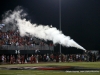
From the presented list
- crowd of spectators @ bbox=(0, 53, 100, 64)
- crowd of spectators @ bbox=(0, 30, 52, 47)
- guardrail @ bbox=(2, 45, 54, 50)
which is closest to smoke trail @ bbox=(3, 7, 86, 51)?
crowd of spectators @ bbox=(0, 30, 52, 47)

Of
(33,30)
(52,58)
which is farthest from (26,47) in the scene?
(52,58)

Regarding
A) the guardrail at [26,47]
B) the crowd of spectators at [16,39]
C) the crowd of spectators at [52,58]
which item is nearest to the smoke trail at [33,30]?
the crowd of spectators at [16,39]

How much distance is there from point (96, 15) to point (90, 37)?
465 cm

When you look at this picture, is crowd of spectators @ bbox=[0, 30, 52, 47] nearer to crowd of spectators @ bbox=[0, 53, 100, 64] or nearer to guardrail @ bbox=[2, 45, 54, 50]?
guardrail @ bbox=[2, 45, 54, 50]

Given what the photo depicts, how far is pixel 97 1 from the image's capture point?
5038cm

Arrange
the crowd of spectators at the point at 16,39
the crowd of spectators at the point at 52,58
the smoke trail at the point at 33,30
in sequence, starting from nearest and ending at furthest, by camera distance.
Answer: the crowd of spectators at the point at 52,58
the crowd of spectators at the point at 16,39
the smoke trail at the point at 33,30

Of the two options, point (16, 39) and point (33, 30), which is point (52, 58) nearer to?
point (33, 30)

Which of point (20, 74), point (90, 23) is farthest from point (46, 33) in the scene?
point (20, 74)

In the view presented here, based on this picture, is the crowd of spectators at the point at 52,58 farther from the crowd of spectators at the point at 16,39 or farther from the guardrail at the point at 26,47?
the crowd of spectators at the point at 16,39

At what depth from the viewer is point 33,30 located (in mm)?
41719

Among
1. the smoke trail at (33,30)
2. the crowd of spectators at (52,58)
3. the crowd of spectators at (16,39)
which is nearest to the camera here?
the crowd of spectators at (52,58)

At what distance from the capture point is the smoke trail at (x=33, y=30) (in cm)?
3880

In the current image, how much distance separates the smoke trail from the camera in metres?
38.8

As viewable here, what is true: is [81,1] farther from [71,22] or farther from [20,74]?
[20,74]
